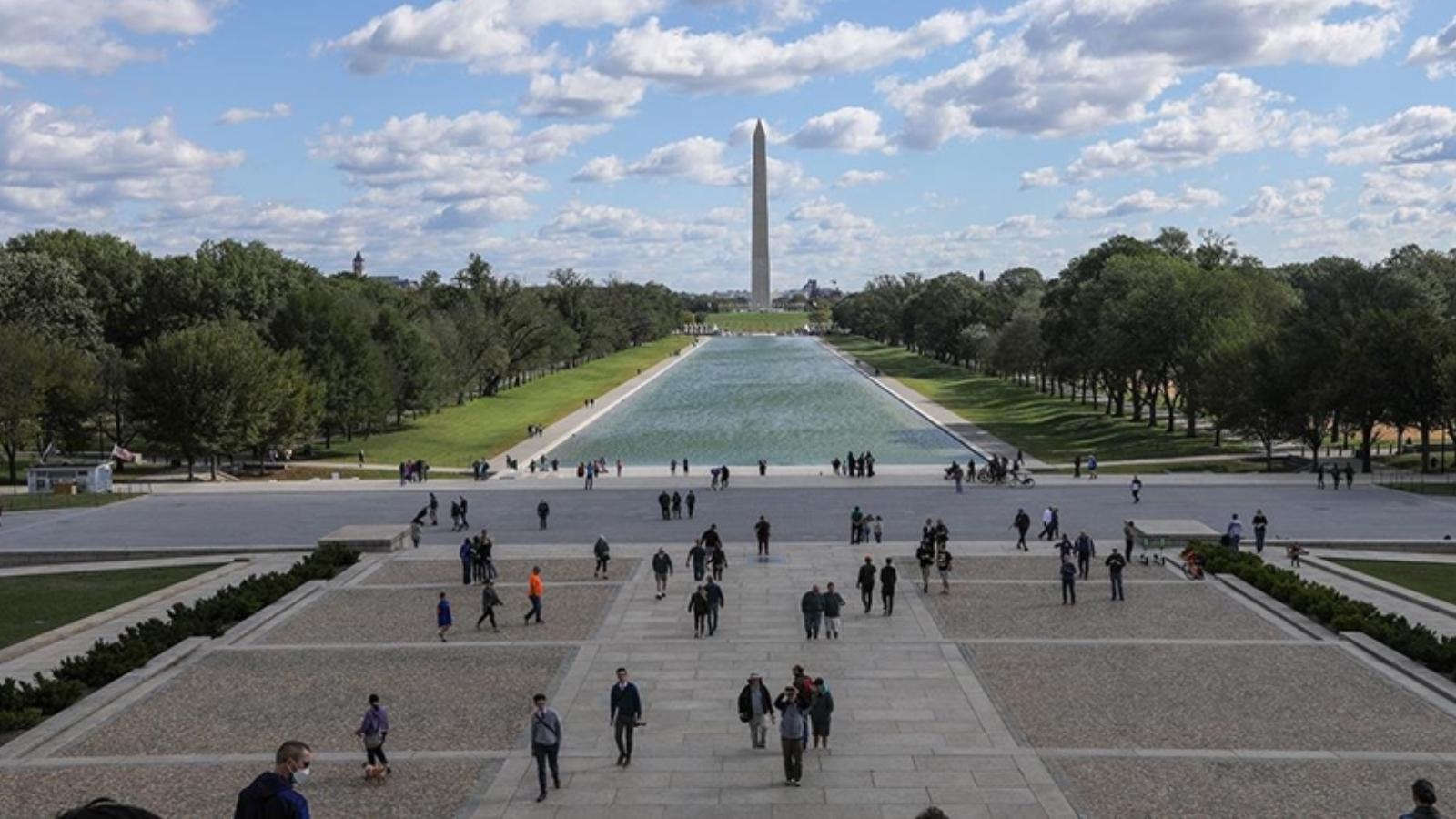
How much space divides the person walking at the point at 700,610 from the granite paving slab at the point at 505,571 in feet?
21.6

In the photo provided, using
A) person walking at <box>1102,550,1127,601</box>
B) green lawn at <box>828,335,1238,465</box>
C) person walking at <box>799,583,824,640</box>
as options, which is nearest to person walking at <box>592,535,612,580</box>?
person walking at <box>799,583,824,640</box>

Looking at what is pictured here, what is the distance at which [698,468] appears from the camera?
5972 centimetres

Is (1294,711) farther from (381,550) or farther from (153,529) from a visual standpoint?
(153,529)

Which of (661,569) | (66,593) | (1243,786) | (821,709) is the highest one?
(661,569)

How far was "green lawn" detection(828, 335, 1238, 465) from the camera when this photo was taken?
2549 inches

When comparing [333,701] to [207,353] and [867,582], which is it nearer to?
[867,582]

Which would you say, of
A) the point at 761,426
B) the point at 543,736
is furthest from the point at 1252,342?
the point at 543,736

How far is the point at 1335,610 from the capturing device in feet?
81.0

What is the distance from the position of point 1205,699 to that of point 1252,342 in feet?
138

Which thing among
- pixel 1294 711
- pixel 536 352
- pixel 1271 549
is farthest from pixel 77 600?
pixel 536 352

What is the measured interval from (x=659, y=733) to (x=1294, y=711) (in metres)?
9.53

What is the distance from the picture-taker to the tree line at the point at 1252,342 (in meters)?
52.0

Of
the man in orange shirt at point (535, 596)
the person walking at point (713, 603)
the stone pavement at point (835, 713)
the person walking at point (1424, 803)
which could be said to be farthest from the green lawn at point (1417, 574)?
the person walking at point (1424, 803)

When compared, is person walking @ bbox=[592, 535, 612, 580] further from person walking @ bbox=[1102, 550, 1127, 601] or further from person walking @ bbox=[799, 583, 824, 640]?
person walking @ bbox=[1102, 550, 1127, 601]
